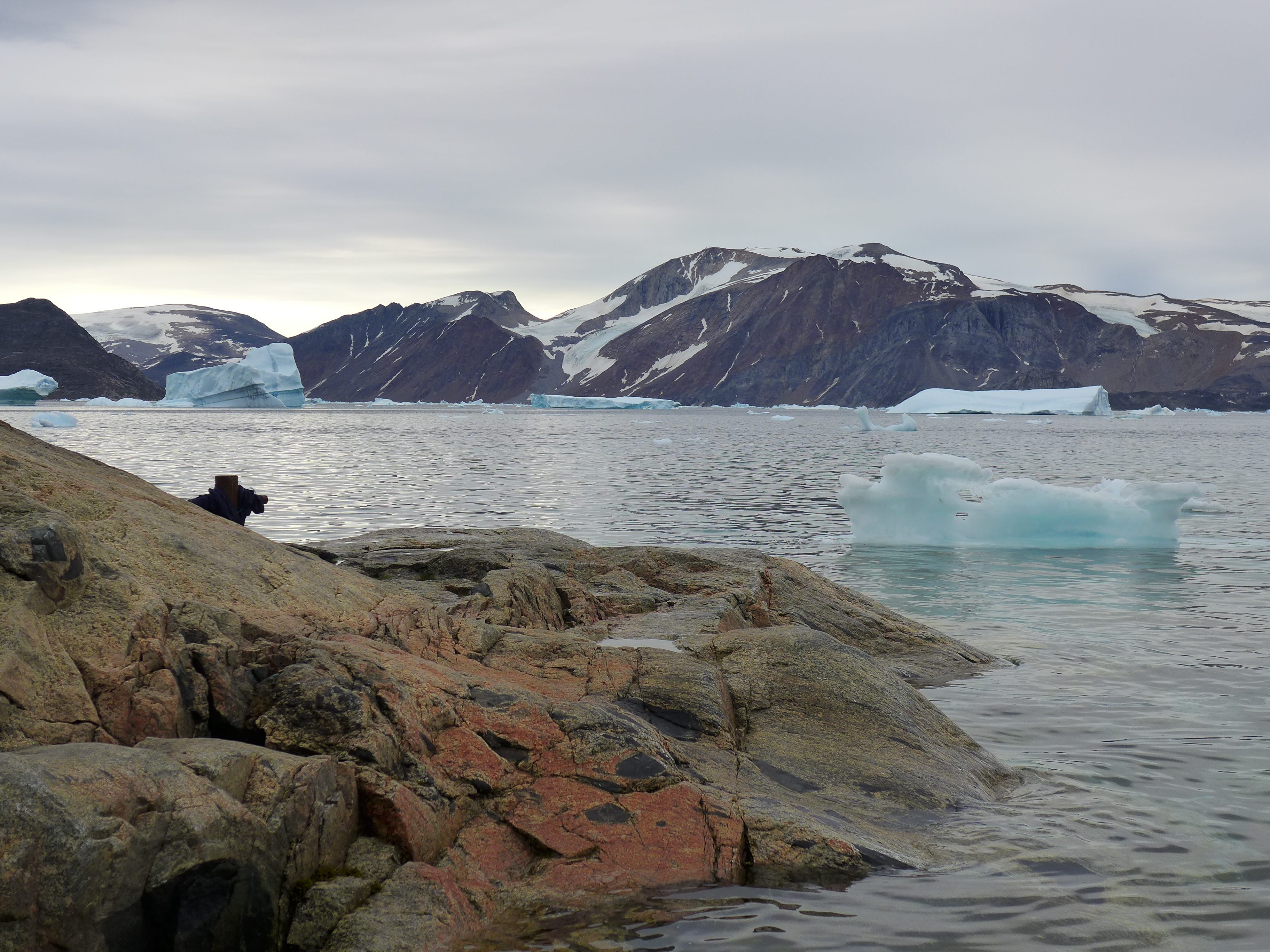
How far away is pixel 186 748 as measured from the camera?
3.92 meters

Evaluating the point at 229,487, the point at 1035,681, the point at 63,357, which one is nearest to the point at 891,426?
the point at 1035,681

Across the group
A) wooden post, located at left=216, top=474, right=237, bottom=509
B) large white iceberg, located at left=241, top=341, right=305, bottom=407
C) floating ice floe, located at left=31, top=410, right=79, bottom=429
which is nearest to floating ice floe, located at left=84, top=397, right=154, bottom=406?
large white iceberg, located at left=241, top=341, right=305, bottom=407

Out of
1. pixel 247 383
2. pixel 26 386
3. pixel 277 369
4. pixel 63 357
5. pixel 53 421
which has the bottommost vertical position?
pixel 53 421

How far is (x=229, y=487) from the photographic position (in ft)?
29.6

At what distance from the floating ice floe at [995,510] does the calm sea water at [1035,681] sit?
2.58 feet

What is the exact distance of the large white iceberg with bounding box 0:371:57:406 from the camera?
382 ft

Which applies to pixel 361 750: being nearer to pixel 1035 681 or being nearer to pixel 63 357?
pixel 1035 681

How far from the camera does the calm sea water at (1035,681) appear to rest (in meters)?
4.45

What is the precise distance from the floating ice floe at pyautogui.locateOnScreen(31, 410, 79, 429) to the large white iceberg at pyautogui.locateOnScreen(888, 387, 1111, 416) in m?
89.0

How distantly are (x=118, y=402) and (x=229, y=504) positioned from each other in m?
191

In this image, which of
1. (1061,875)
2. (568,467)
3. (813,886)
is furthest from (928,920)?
(568,467)

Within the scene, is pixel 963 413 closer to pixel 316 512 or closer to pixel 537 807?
pixel 316 512

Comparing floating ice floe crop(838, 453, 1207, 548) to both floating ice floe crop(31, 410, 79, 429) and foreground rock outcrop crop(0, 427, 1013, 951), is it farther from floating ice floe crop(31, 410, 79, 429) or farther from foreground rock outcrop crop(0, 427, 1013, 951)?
floating ice floe crop(31, 410, 79, 429)

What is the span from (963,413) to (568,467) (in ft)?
416
